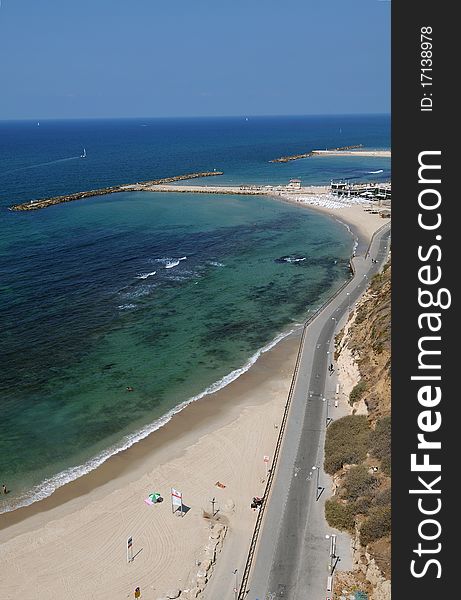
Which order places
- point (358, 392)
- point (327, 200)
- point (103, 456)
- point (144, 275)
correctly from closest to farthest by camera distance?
1. point (103, 456)
2. point (358, 392)
3. point (144, 275)
4. point (327, 200)

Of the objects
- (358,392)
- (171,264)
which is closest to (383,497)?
(358,392)

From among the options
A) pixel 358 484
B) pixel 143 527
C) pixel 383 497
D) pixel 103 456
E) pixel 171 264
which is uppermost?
pixel 171 264

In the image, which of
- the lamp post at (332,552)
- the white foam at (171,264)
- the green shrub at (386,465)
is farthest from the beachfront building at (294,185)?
the lamp post at (332,552)

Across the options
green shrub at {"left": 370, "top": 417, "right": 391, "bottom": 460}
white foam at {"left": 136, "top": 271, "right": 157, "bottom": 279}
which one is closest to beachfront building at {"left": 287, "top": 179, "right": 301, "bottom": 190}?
white foam at {"left": 136, "top": 271, "right": 157, "bottom": 279}

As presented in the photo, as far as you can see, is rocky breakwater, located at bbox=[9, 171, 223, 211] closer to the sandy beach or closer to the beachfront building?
the beachfront building

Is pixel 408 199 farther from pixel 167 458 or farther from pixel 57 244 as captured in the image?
pixel 57 244

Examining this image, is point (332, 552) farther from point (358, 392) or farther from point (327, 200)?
point (327, 200)

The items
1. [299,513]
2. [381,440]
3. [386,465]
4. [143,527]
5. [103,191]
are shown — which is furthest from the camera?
[103,191]
